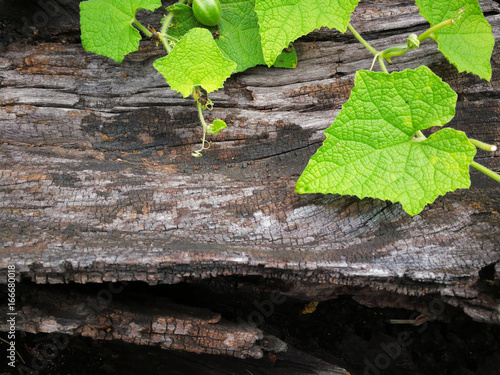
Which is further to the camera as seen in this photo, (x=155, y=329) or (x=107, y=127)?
(x=107, y=127)

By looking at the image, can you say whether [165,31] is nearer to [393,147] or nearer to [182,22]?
[182,22]

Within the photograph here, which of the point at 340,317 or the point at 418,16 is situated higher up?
the point at 418,16

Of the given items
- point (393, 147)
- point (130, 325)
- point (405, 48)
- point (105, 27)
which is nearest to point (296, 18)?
point (405, 48)

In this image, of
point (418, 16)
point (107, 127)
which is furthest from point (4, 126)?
point (418, 16)

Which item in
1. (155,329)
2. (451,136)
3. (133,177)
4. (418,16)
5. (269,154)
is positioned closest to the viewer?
(451,136)

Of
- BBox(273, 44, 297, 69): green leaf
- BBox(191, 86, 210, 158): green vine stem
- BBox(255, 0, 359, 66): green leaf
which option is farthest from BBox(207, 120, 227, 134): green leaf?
BBox(273, 44, 297, 69): green leaf

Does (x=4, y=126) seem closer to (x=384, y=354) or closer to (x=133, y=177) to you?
(x=133, y=177)
